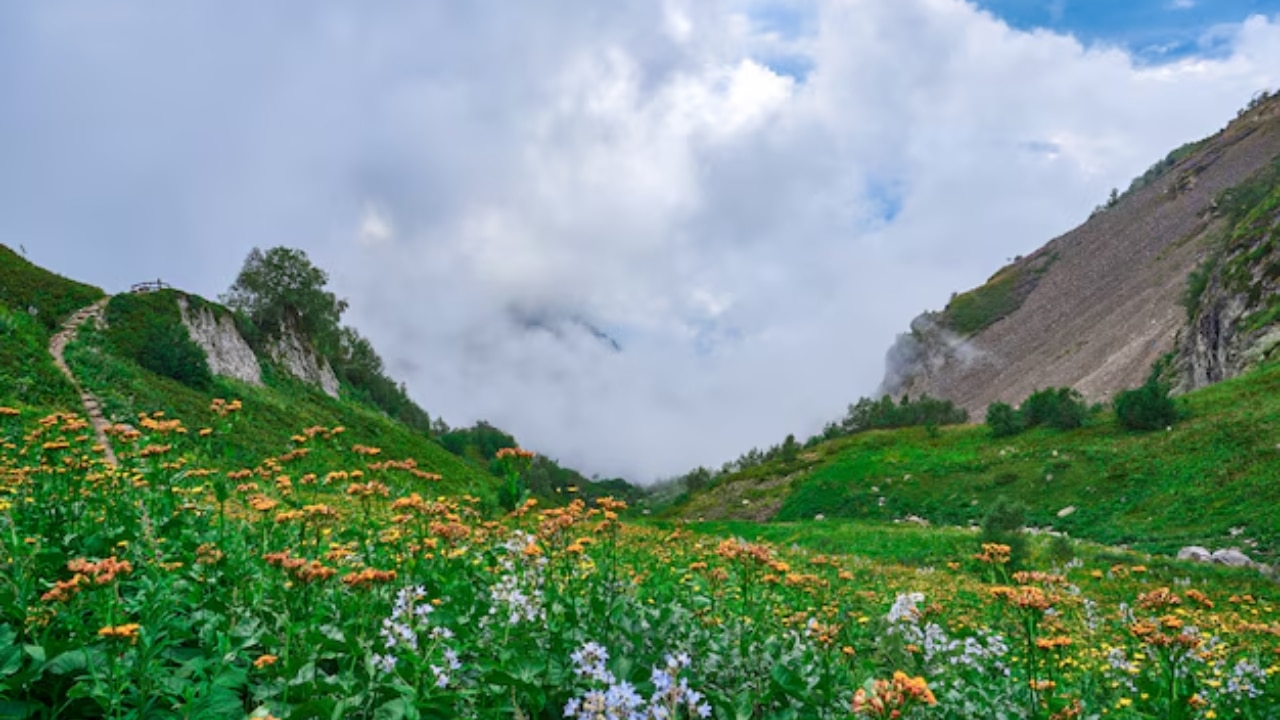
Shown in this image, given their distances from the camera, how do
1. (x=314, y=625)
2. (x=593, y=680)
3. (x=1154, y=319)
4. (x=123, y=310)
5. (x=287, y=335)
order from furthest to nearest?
1. (x=1154, y=319)
2. (x=287, y=335)
3. (x=123, y=310)
4. (x=314, y=625)
5. (x=593, y=680)

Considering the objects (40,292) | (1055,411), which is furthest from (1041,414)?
(40,292)

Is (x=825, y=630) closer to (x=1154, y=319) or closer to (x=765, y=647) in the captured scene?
(x=765, y=647)

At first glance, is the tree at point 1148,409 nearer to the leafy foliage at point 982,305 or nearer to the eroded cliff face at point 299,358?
the eroded cliff face at point 299,358

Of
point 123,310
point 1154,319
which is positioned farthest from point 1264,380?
point 123,310

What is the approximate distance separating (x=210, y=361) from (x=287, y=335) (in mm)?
17856

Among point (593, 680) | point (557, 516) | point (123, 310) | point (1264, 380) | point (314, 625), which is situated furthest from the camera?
point (123, 310)

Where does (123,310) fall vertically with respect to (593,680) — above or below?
above

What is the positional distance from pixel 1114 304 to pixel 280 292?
100228 mm

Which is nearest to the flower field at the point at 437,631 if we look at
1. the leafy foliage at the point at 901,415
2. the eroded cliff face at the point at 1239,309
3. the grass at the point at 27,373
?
the grass at the point at 27,373

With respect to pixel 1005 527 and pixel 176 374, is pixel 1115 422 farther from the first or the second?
pixel 176 374

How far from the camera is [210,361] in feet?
184

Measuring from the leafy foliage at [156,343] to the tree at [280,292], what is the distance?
2016cm

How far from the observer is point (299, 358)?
74.6m

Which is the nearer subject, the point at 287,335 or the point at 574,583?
the point at 574,583
